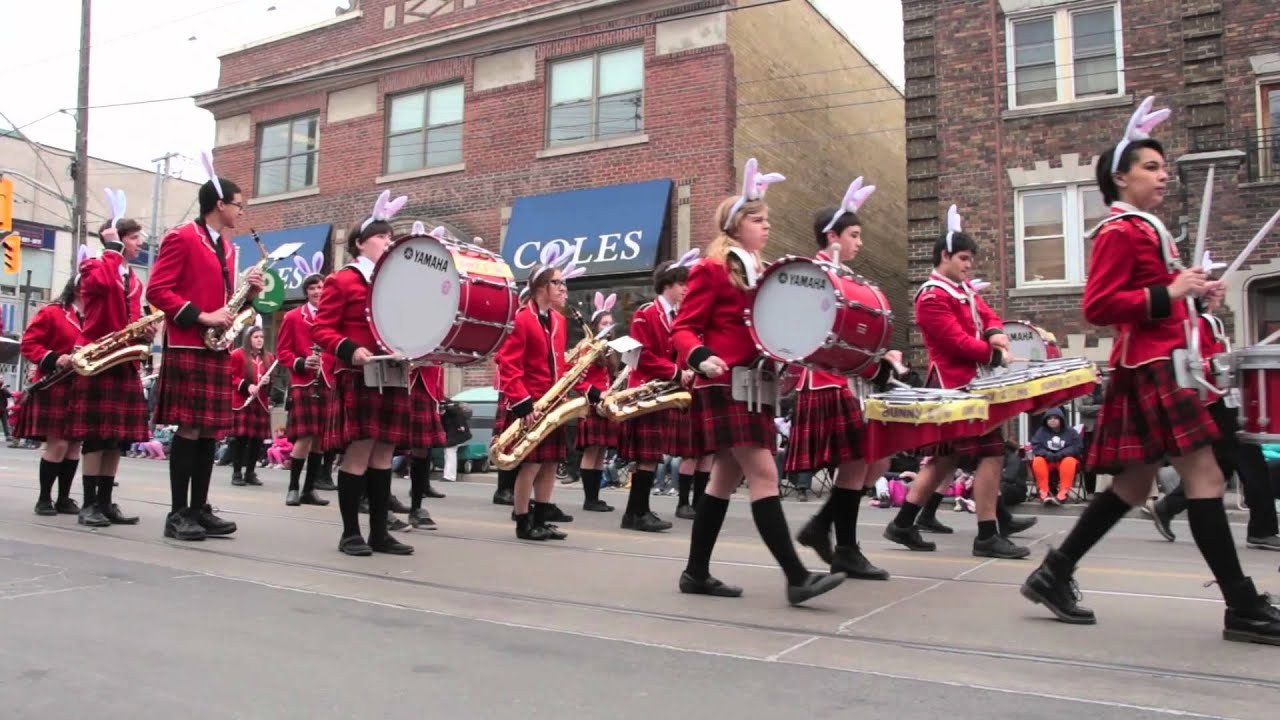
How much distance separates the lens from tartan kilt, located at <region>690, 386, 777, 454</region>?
4.66 meters

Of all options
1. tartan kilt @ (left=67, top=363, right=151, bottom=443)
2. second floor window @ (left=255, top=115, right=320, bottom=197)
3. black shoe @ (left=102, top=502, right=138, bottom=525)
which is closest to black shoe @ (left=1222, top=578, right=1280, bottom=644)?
tartan kilt @ (left=67, top=363, right=151, bottom=443)

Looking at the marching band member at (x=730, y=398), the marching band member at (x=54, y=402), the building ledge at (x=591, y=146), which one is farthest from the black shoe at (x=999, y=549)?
the building ledge at (x=591, y=146)

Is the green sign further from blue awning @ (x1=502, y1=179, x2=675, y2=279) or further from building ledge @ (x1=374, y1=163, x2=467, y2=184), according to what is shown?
blue awning @ (x1=502, y1=179, x2=675, y2=279)

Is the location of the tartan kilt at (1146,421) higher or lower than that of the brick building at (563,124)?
lower

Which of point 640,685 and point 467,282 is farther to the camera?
point 467,282

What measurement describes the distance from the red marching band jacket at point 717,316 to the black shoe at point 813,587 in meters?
0.98

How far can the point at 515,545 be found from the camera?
7043mm

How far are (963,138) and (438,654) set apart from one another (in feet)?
48.7

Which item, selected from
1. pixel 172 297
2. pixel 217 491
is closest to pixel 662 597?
pixel 172 297

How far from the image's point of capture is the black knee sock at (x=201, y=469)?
6.57 metres

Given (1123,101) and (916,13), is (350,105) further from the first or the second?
(1123,101)

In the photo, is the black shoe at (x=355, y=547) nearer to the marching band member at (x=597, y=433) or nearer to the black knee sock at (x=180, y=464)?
the black knee sock at (x=180, y=464)

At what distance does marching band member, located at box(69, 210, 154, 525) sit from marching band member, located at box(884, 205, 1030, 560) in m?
5.37

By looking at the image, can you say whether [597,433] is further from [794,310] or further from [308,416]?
[794,310]
